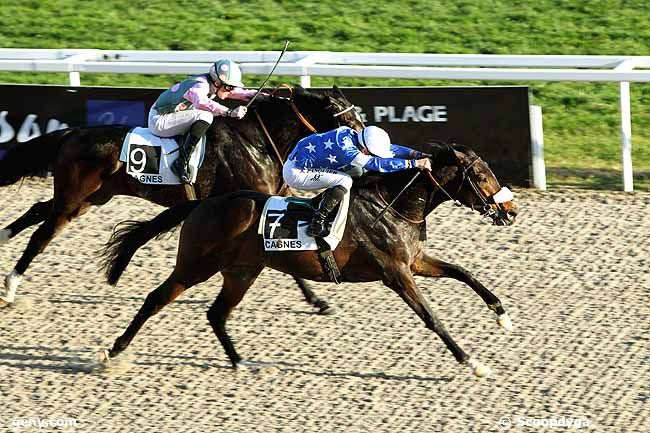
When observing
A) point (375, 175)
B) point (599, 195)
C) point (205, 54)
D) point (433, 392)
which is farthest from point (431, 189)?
point (205, 54)

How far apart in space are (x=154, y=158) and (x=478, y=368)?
2.87 metres

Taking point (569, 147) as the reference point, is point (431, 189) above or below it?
above

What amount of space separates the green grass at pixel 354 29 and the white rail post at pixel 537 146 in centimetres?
267

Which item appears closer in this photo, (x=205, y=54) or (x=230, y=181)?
(x=230, y=181)

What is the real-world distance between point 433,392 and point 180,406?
151 centimetres

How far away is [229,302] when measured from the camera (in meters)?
8.06

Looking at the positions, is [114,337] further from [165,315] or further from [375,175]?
[375,175]

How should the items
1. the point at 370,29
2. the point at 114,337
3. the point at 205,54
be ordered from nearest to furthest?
the point at 114,337 → the point at 205,54 → the point at 370,29

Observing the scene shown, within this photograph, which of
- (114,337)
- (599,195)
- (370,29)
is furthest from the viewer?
(370,29)

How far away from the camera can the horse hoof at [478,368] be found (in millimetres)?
7711

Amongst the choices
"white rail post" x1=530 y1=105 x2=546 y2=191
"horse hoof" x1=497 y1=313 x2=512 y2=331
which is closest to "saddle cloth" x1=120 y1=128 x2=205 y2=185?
"horse hoof" x1=497 y1=313 x2=512 y2=331

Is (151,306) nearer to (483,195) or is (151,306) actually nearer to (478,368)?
(478,368)

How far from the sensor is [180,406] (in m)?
7.60

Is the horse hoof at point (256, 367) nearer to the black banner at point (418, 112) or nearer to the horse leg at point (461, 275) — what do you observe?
the horse leg at point (461, 275)
